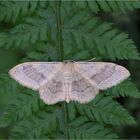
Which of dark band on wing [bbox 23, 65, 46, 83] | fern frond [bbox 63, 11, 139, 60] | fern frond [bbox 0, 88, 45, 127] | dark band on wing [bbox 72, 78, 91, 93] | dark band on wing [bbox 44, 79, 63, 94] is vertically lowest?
fern frond [bbox 0, 88, 45, 127]

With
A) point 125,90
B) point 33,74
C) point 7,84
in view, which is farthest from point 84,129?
point 7,84

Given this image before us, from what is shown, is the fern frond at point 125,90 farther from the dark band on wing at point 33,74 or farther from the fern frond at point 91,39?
the dark band on wing at point 33,74

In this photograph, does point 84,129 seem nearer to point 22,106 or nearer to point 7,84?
point 22,106

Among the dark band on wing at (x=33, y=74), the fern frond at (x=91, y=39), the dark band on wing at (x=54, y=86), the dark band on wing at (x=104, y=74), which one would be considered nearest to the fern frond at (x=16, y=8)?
the fern frond at (x=91, y=39)

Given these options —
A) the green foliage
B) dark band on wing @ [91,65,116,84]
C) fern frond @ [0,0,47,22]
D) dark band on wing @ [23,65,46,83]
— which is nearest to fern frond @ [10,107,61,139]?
the green foliage

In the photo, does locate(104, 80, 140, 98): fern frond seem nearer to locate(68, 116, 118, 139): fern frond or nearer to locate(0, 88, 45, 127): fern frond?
locate(68, 116, 118, 139): fern frond

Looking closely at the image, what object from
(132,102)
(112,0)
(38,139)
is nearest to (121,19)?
(132,102)

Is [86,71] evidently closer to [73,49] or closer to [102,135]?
[73,49]

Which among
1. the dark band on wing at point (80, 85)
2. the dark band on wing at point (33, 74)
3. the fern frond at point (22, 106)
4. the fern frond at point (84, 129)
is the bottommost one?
the fern frond at point (84, 129)
